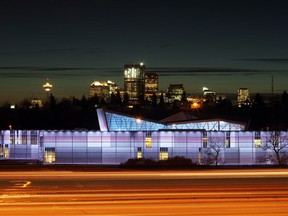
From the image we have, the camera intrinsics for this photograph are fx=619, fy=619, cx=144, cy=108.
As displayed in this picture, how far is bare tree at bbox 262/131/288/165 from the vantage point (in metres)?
65.8

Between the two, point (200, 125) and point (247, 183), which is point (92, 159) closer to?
point (200, 125)

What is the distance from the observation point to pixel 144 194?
28172 millimetres

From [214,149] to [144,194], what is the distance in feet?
130

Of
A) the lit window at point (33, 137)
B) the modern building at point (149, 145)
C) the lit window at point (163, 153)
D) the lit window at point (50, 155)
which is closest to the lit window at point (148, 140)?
the modern building at point (149, 145)

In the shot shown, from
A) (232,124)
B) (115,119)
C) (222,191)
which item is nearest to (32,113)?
(115,119)

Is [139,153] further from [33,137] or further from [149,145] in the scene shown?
[33,137]

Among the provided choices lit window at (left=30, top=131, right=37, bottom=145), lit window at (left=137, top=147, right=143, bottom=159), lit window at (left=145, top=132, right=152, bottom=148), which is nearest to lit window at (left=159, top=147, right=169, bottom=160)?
lit window at (left=145, top=132, right=152, bottom=148)

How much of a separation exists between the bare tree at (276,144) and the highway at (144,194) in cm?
2795

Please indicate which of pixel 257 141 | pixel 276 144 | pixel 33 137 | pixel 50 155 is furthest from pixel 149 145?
pixel 33 137

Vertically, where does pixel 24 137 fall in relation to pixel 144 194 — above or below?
above

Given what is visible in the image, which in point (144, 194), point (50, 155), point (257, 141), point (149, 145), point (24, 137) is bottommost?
point (144, 194)

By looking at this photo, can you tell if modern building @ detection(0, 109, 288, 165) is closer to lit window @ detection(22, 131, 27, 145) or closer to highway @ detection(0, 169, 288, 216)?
lit window @ detection(22, 131, 27, 145)

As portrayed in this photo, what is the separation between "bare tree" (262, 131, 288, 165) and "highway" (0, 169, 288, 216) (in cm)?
2795

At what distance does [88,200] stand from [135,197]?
212 centimetres
